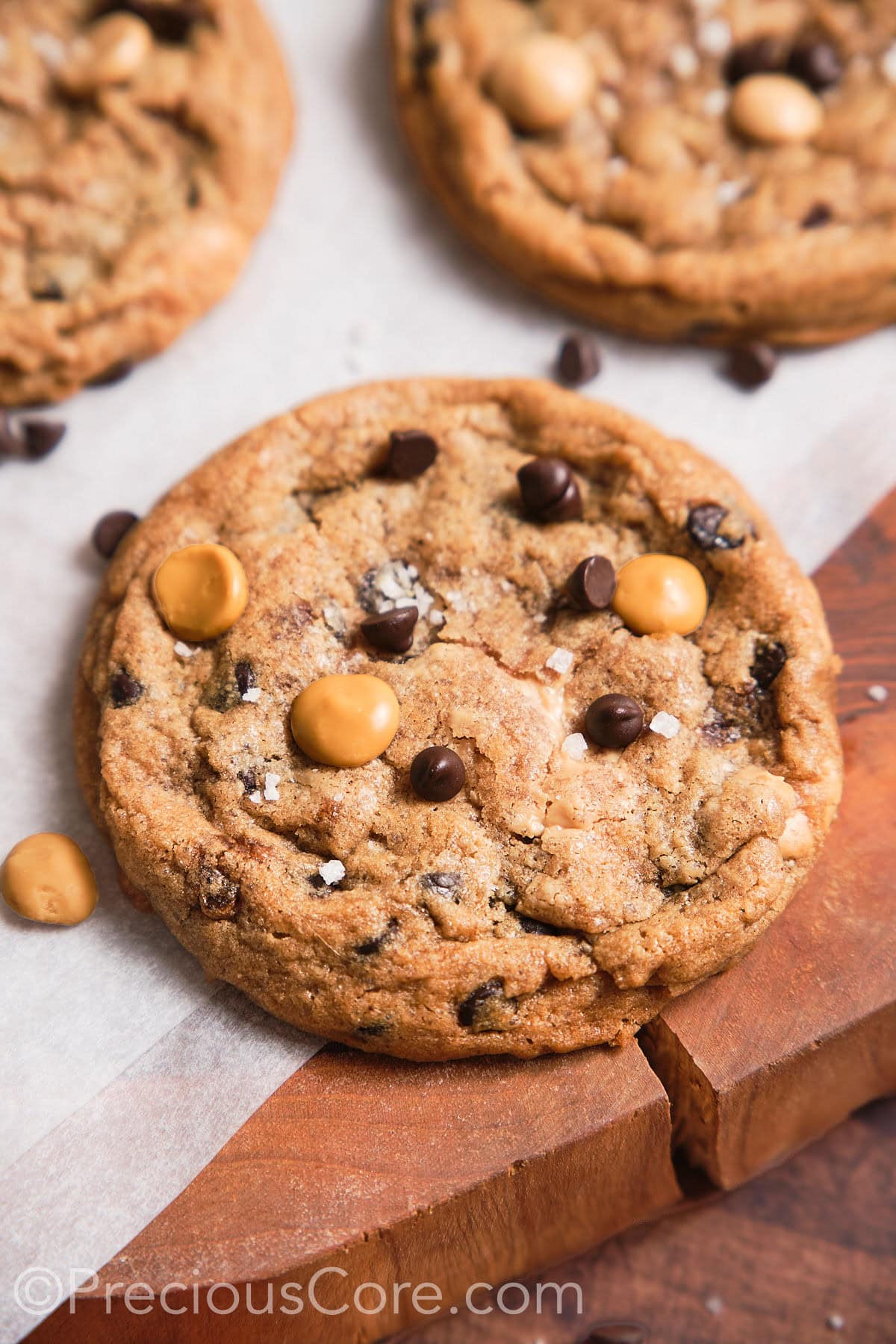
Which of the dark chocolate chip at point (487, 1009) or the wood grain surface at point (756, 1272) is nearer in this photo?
the dark chocolate chip at point (487, 1009)

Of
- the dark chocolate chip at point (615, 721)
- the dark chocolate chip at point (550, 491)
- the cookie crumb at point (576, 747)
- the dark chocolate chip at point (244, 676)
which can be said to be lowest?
the cookie crumb at point (576, 747)

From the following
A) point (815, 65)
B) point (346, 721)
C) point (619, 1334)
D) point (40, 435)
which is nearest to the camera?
point (346, 721)

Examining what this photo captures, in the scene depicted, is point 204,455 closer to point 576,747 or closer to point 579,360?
point 579,360

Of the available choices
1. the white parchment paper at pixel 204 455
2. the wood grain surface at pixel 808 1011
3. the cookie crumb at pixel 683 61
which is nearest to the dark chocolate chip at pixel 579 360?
the white parchment paper at pixel 204 455

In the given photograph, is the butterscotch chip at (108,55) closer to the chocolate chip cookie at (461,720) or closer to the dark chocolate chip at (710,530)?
the chocolate chip cookie at (461,720)

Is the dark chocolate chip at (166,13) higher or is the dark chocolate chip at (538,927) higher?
the dark chocolate chip at (166,13)

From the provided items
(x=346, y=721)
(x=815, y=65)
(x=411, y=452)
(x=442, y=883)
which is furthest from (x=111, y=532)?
(x=815, y=65)

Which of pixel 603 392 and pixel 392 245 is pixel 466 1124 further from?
pixel 392 245

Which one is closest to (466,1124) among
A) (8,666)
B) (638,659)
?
(638,659)
